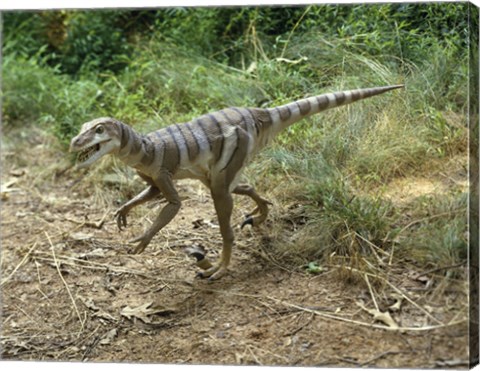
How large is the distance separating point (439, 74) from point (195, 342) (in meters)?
1.74

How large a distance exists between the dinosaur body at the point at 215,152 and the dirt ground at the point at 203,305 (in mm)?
150

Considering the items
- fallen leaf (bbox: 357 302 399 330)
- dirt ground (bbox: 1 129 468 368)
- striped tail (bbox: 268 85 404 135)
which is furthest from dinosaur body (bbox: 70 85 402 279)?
fallen leaf (bbox: 357 302 399 330)

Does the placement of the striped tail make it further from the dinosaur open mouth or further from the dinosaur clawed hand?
the dinosaur open mouth

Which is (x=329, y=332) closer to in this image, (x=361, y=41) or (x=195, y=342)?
(x=195, y=342)

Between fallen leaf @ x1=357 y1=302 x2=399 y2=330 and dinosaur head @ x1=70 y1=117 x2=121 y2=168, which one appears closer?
fallen leaf @ x1=357 y1=302 x2=399 y2=330

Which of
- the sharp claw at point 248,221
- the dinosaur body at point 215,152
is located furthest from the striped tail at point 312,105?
the sharp claw at point 248,221

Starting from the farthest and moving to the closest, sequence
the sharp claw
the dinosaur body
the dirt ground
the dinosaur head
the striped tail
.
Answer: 1. the sharp claw
2. the dinosaur body
3. the striped tail
4. the dinosaur head
5. the dirt ground

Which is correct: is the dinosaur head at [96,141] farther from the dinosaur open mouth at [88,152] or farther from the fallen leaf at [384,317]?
the fallen leaf at [384,317]

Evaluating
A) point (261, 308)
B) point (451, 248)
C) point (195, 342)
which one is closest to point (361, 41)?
point (451, 248)

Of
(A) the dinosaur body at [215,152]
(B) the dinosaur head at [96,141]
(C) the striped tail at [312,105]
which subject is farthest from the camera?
(A) the dinosaur body at [215,152]

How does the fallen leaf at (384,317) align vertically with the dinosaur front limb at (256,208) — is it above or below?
below

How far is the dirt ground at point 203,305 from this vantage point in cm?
374

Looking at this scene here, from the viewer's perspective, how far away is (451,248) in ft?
12.3

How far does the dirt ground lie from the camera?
3.74 meters
